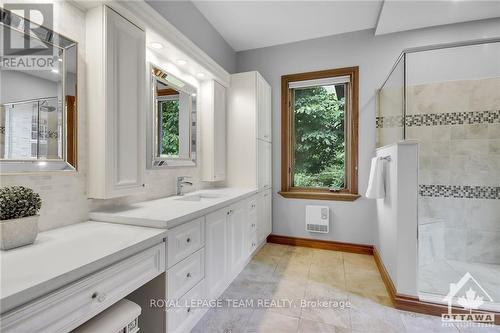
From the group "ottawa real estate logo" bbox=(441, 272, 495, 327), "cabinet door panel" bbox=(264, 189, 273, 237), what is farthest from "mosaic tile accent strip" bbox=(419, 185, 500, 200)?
"cabinet door panel" bbox=(264, 189, 273, 237)

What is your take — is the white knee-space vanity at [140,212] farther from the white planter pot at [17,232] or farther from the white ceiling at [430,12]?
the white ceiling at [430,12]

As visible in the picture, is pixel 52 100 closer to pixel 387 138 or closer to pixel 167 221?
pixel 167 221

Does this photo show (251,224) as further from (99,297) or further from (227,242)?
(99,297)

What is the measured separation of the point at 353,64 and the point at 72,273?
3.37m

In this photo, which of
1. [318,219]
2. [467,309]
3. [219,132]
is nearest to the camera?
[467,309]

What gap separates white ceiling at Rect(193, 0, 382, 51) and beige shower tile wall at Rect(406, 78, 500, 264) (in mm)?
1041

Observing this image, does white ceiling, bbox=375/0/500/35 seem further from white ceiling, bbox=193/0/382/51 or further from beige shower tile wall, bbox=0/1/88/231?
beige shower tile wall, bbox=0/1/88/231

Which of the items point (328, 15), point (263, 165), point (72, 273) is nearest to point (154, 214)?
point (72, 273)

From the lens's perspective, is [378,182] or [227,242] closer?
[227,242]

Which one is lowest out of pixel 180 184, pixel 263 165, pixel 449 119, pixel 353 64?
pixel 180 184

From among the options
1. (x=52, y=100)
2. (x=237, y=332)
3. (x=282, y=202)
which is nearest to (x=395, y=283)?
(x=237, y=332)

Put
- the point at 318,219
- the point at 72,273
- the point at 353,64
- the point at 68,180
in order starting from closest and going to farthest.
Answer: the point at 72,273
the point at 68,180
the point at 353,64
the point at 318,219

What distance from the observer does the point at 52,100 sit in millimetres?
1246

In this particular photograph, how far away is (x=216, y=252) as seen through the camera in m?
1.82
